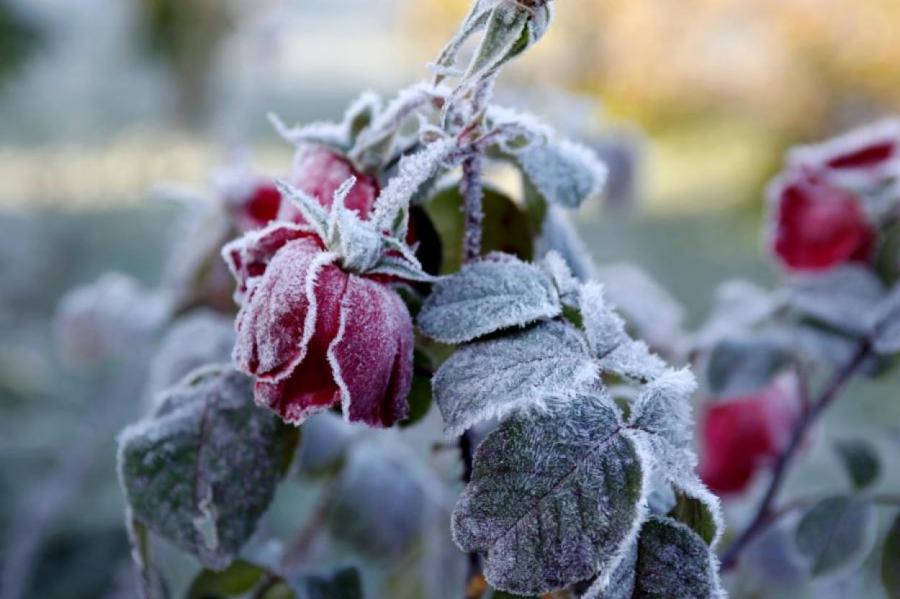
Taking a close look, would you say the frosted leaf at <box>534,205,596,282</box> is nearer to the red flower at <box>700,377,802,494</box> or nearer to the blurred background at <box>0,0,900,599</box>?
the red flower at <box>700,377,802,494</box>

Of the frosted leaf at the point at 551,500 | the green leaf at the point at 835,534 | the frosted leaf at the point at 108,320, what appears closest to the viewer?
the frosted leaf at the point at 551,500

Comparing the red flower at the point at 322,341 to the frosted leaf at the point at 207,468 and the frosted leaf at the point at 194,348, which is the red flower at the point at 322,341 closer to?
the frosted leaf at the point at 207,468

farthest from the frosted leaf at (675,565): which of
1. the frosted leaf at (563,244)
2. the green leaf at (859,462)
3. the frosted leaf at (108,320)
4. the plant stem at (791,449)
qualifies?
the frosted leaf at (108,320)

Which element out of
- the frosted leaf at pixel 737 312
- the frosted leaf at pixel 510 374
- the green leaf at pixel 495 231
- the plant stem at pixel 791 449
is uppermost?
the green leaf at pixel 495 231

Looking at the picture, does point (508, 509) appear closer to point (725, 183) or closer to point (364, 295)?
point (364, 295)

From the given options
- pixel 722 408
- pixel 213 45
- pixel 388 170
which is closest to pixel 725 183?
pixel 213 45

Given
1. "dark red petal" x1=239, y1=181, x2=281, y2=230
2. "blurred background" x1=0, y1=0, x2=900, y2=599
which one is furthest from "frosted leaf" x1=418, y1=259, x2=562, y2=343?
"blurred background" x1=0, y1=0, x2=900, y2=599
